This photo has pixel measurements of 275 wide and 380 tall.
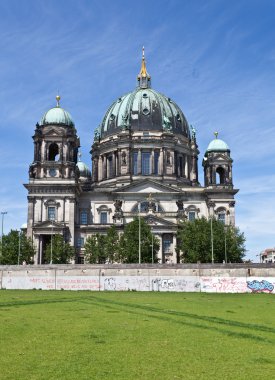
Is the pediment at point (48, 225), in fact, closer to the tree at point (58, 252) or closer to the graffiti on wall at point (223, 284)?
the tree at point (58, 252)

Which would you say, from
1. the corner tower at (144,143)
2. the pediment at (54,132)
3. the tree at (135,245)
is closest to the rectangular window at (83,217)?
the corner tower at (144,143)

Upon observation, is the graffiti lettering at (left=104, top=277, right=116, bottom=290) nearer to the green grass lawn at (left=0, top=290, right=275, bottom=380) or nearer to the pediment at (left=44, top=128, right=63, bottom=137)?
the green grass lawn at (left=0, top=290, right=275, bottom=380)

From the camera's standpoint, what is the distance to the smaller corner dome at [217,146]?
4130 inches

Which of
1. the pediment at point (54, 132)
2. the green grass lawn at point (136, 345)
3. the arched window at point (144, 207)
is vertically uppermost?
the pediment at point (54, 132)

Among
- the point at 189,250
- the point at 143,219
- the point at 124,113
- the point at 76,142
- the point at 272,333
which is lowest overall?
the point at 272,333

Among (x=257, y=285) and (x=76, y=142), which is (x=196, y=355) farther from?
(x=76, y=142)

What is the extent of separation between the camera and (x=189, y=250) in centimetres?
7925

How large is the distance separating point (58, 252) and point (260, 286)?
121 feet

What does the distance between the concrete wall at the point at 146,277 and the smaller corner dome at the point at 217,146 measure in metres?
49.4

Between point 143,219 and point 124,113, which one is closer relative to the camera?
point 143,219

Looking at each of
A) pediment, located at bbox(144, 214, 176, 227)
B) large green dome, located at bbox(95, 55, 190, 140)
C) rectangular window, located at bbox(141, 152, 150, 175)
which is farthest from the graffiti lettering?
large green dome, located at bbox(95, 55, 190, 140)

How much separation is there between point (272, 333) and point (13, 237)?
216 ft

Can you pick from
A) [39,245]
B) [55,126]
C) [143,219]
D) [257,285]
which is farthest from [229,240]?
[55,126]

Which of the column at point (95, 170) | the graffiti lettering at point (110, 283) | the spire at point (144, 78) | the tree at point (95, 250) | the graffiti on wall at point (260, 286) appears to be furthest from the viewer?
the spire at point (144, 78)
